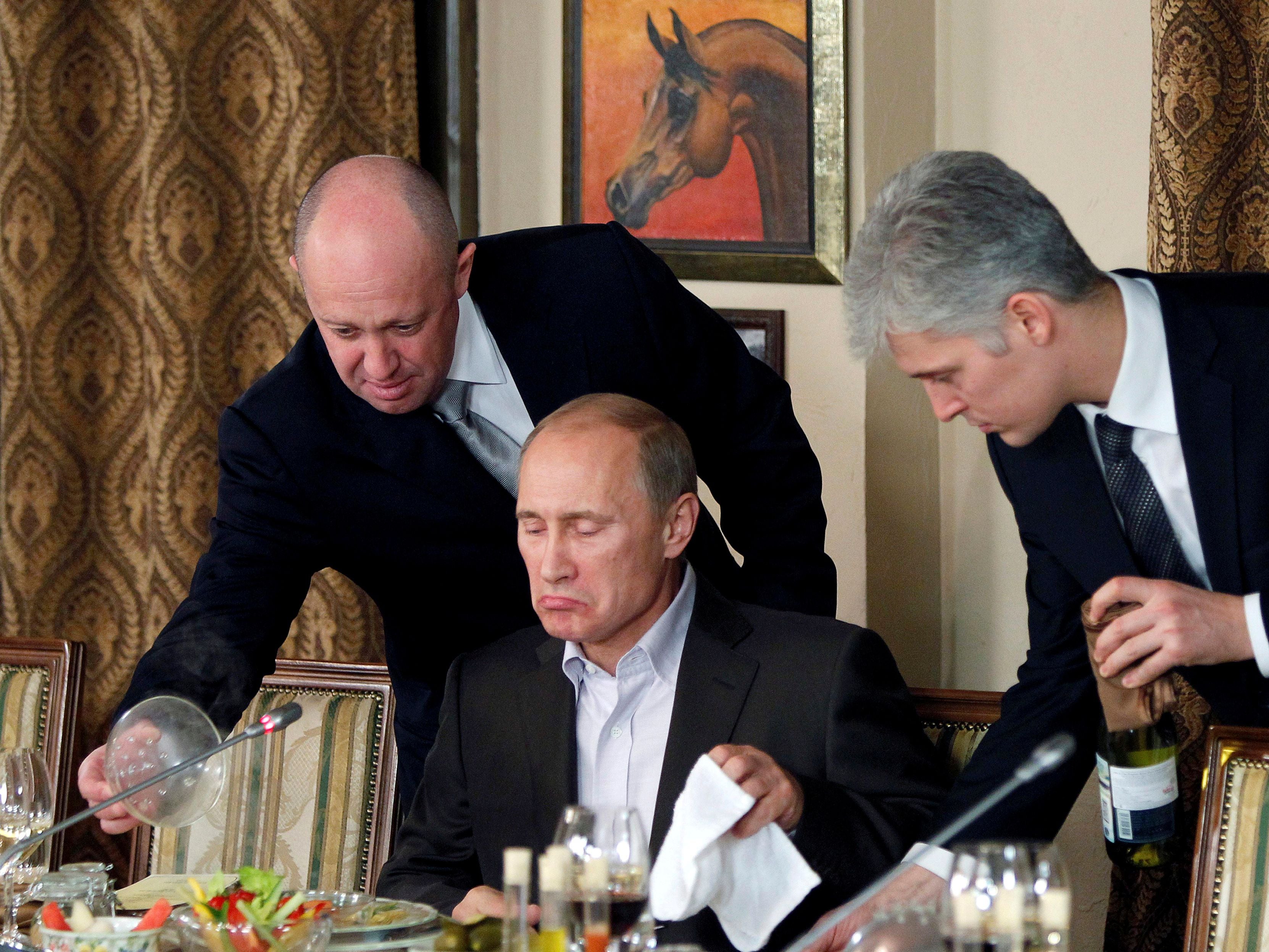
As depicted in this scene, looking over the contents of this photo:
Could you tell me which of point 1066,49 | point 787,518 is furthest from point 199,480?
point 1066,49

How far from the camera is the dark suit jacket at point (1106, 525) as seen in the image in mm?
1828

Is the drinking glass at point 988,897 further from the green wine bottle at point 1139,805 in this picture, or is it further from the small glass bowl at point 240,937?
the small glass bowl at point 240,937

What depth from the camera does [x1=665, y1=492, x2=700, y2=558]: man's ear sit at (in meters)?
2.23

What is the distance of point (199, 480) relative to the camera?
11.2ft

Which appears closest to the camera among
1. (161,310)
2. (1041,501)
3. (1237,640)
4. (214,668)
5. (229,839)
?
(1237,640)

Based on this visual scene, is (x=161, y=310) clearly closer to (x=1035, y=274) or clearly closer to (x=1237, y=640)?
(x=1035, y=274)

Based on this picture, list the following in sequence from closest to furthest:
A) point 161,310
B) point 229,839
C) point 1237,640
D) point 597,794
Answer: point 1237,640 < point 597,794 < point 229,839 < point 161,310

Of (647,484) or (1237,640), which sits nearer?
(1237,640)

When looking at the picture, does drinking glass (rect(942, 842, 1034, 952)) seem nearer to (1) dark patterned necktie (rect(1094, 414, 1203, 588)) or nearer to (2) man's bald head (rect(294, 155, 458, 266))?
(1) dark patterned necktie (rect(1094, 414, 1203, 588))

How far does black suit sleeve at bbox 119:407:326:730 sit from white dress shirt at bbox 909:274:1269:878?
116 centimetres

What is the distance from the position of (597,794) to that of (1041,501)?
75 cm

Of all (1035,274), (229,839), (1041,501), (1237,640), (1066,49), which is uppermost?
(1066,49)

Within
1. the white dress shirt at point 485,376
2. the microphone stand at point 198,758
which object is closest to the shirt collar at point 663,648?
the white dress shirt at point 485,376

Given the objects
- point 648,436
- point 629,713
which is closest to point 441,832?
point 629,713
